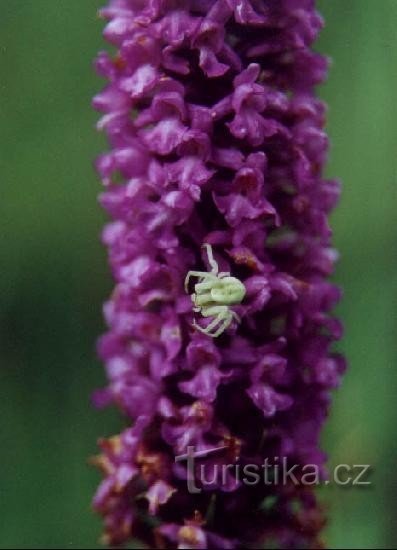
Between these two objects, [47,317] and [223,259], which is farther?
[47,317]

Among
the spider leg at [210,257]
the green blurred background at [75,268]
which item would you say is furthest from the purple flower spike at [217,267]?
the green blurred background at [75,268]

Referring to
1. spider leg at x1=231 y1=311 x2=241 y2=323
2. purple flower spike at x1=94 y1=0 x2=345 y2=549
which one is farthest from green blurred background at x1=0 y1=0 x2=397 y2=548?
spider leg at x1=231 y1=311 x2=241 y2=323

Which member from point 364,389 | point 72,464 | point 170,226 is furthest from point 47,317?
point 170,226

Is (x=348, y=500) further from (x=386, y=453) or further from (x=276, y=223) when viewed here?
(x=276, y=223)

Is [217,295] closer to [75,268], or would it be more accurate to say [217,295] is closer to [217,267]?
[217,267]

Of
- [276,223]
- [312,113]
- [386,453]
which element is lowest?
[386,453]

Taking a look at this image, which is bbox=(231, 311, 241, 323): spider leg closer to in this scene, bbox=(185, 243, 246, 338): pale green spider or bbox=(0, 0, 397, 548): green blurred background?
bbox=(185, 243, 246, 338): pale green spider

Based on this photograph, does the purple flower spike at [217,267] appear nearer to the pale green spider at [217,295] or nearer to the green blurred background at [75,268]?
the pale green spider at [217,295]
